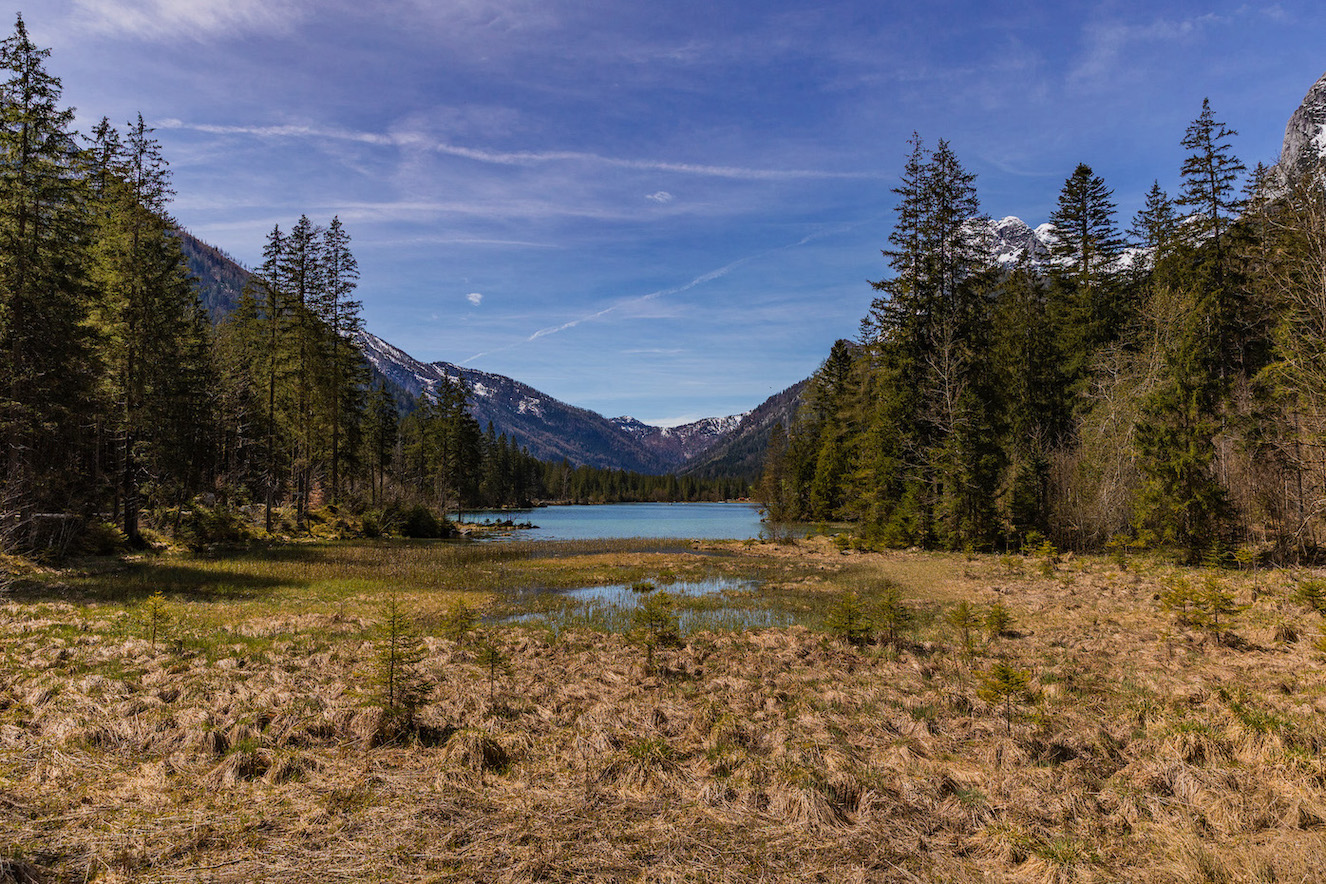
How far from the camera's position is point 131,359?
24.2 m

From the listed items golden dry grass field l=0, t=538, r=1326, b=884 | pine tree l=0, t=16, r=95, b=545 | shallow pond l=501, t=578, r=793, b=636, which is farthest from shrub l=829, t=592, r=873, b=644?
pine tree l=0, t=16, r=95, b=545

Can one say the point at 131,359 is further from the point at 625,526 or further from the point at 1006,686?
the point at 625,526

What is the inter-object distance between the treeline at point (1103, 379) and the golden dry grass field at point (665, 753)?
31.0 feet

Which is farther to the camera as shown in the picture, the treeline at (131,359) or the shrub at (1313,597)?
the treeline at (131,359)

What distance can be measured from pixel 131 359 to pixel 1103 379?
44828mm

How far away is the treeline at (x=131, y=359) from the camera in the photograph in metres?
19.0

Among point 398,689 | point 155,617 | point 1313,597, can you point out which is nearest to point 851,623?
point 398,689

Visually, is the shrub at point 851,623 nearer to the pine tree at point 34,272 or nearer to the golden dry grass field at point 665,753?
the golden dry grass field at point 665,753

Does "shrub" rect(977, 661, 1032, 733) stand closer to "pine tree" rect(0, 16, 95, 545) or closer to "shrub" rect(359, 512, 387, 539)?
"pine tree" rect(0, 16, 95, 545)

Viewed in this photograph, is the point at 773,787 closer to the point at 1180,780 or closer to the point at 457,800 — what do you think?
the point at 457,800

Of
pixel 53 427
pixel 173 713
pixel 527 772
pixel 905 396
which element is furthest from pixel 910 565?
pixel 53 427

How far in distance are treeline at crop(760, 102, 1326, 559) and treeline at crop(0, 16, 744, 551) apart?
34706 mm

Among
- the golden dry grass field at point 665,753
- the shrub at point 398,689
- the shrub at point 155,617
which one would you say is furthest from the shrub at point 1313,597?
the shrub at point 155,617

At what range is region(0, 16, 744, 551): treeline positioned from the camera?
19.0m
